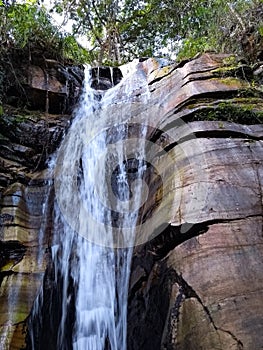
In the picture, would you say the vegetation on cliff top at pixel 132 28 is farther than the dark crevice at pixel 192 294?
Yes

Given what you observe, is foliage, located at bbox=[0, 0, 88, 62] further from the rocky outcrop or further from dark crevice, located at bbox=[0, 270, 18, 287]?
dark crevice, located at bbox=[0, 270, 18, 287]

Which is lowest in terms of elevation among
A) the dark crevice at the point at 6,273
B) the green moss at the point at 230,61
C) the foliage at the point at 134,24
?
the dark crevice at the point at 6,273

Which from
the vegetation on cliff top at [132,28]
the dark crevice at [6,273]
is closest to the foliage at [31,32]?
the vegetation on cliff top at [132,28]

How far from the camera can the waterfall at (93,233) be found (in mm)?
4922

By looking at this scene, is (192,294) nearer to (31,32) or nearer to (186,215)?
(186,215)

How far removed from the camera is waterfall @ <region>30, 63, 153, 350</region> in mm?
4922

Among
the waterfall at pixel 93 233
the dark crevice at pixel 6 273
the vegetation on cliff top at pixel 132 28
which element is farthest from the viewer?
A: the vegetation on cliff top at pixel 132 28

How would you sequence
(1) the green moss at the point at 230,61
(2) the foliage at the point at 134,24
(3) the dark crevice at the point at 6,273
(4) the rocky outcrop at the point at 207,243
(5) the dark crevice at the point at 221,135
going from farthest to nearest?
(2) the foliage at the point at 134,24 → (1) the green moss at the point at 230,61 → (3) the dark crevice at the point at 6,273 → (5) the dark crevice at the point at 221,135 → (4) the rocky outcrop at the point at 207,243

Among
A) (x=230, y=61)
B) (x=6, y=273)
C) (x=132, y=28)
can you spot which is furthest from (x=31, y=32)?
(x=132, y=28)

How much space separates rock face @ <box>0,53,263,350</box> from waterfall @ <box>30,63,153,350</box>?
0.22 m

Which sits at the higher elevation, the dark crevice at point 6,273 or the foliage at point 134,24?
the foliage at point 134,24

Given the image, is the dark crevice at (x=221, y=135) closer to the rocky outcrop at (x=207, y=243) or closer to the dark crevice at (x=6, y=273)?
the rocky outcrop at (x=207, y=243)

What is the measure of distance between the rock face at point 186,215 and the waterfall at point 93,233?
0.22 m

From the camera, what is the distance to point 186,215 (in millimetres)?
4027
